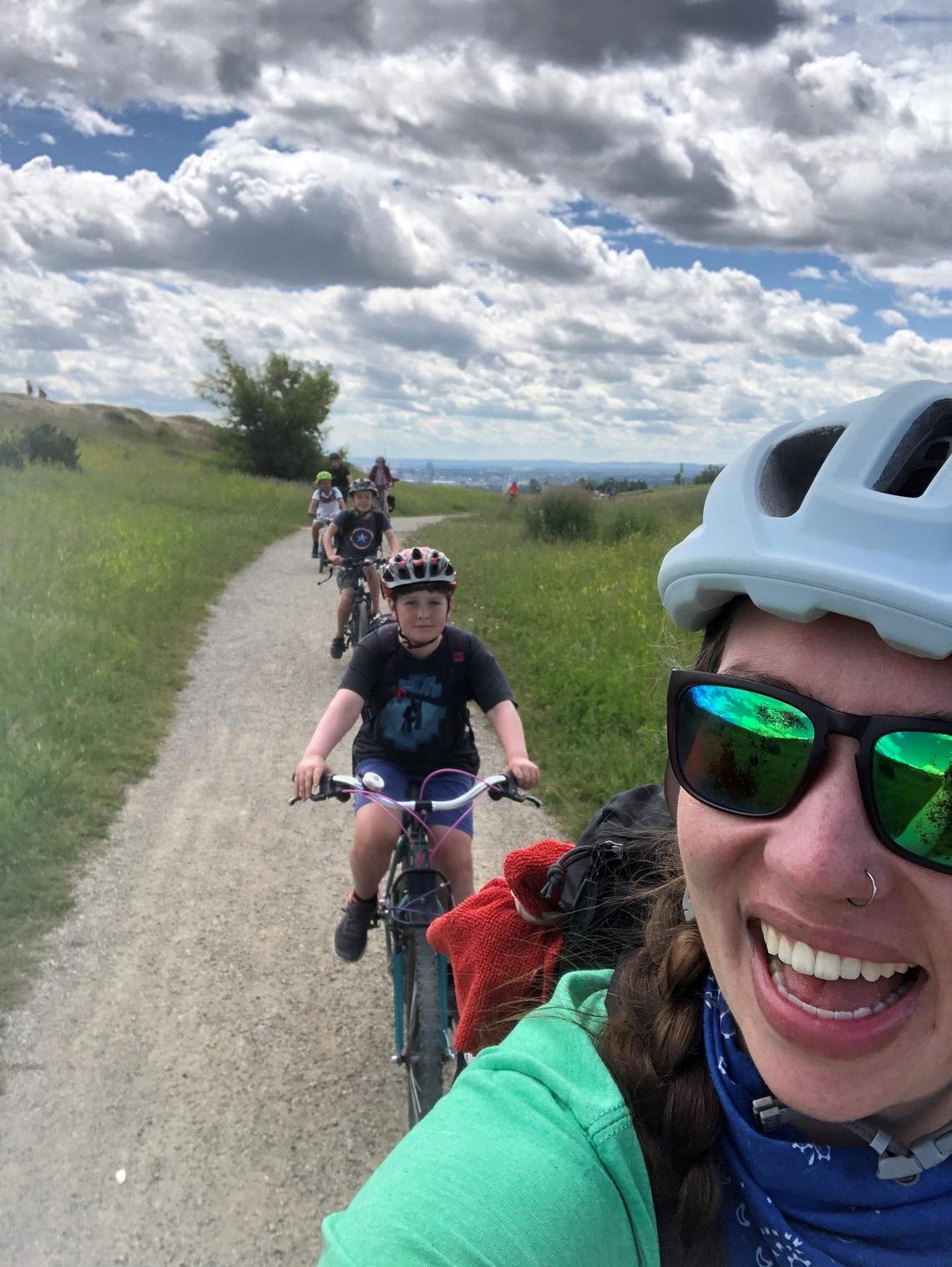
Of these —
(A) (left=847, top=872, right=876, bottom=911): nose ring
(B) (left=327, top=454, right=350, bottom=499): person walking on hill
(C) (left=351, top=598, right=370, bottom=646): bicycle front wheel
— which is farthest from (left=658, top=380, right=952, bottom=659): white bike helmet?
(B) (left=327, top=454, right=350, bottom=499): person walking on hill

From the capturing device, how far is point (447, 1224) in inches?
40.0

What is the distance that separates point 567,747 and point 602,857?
5609 millimetres

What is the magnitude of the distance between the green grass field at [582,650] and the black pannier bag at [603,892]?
35cm

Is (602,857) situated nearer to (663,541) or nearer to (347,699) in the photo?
(347,699)

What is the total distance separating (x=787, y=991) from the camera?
1.02m

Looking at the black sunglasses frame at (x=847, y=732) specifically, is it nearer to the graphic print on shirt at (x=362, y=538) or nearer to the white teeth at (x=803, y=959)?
the white teeth at (x=803, y=959)

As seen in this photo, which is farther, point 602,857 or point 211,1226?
point 211,1226

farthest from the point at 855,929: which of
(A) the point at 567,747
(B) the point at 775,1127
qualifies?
(A) the point at 567,747

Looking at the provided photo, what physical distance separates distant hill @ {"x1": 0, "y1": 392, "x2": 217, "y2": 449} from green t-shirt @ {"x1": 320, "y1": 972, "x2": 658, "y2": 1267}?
43.0m

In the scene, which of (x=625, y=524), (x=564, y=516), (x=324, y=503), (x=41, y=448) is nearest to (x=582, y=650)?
(x=324, y=503)

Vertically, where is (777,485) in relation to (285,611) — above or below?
above

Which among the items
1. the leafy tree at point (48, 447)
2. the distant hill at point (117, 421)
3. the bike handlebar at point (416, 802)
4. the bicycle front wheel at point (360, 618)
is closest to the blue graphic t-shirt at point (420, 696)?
the bike handlebar at point (416, 802)

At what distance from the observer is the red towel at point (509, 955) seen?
1.56 metres

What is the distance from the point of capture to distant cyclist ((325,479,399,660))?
33.4 ft
